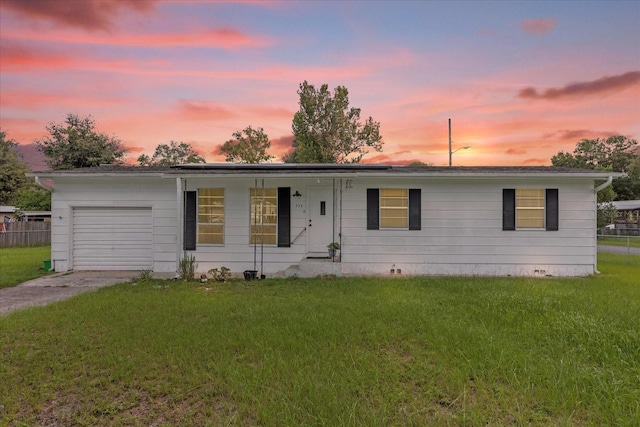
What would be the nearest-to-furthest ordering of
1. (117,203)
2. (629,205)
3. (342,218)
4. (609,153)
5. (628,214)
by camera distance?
(342,218)
(117,203)
(629,205)
(628,214)
(609,153)

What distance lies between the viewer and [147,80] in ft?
39.8

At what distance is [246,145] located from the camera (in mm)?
25234

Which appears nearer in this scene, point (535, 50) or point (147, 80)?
point (535, 50)

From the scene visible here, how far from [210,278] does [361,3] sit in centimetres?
986

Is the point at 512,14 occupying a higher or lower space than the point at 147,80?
higher

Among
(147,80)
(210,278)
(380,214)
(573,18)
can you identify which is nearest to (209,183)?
(210,278)

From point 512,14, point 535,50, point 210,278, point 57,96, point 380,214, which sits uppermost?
point 512,14

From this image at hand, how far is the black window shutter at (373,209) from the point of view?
9.21 m

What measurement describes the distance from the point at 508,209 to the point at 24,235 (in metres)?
22.6

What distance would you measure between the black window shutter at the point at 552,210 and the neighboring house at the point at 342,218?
28mm

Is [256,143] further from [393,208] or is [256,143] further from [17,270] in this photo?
[393,208]

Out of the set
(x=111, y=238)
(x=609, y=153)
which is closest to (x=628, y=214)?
(x=609, y=153)

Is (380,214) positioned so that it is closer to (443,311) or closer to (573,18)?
(443,311)

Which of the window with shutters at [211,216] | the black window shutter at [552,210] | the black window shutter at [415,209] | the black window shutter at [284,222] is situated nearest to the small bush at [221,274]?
the window with shutters at [211,216]
